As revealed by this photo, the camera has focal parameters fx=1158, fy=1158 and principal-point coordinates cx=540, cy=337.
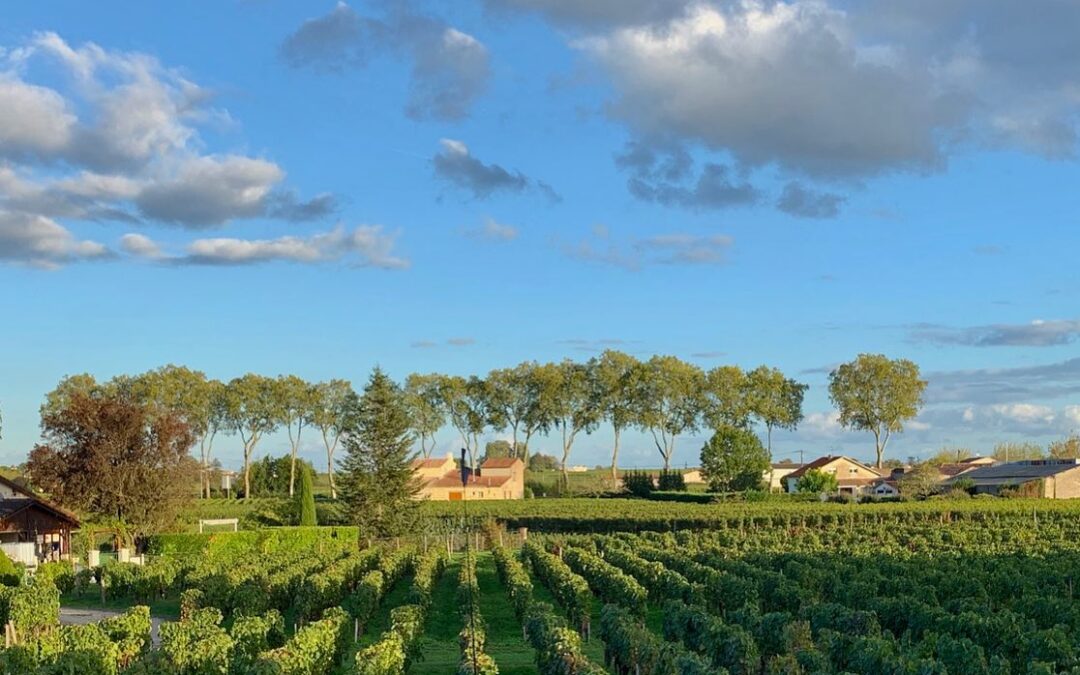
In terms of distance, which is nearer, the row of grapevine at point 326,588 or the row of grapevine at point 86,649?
the row of grapevine at point 86,649

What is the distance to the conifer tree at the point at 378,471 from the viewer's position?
205 feet

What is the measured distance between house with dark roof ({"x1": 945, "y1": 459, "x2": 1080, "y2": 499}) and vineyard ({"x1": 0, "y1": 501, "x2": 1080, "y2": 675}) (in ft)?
119

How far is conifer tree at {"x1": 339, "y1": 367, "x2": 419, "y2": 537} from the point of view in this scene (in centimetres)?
6239

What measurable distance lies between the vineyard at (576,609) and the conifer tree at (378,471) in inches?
137

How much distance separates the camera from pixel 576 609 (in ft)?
96.4

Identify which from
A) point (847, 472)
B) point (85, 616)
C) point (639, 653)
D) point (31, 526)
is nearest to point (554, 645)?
point (639, 653)

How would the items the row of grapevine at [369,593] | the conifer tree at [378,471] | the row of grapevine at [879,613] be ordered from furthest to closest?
1. the conifer tree at [378,471]
2. the row of grapevine at [369,593]
3. the row of grapevine at [879,613]

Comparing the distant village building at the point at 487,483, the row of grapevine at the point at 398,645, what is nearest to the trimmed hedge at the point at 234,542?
the row of grapevine at the point at 398,645

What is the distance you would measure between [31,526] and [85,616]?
61.1 ft

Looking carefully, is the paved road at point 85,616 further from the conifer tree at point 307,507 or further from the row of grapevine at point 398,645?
the conifer tree at point 307,507

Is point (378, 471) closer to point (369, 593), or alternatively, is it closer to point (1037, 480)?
point (369, 593)

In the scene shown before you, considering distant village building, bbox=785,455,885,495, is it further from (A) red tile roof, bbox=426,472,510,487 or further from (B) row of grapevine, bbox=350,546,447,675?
(B) row of grapevine, bbox=350,546,447,675

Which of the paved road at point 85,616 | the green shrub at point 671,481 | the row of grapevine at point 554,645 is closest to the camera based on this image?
the row of grapevine at point 554,645

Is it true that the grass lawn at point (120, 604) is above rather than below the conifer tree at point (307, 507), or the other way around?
below
